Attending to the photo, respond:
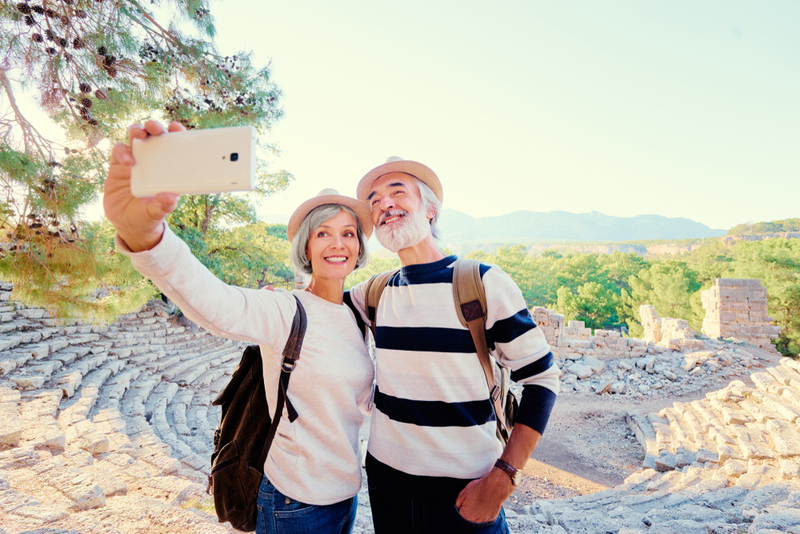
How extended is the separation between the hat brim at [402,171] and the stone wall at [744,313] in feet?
50.8

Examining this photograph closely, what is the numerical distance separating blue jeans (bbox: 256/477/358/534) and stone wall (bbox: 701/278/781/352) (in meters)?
16.2

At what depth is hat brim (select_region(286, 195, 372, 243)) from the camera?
1805mm

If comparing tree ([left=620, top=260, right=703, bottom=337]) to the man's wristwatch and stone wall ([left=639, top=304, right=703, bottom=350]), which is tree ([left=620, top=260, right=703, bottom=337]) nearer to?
stone wall ([left=639, top=304, right=703, bottom=350])

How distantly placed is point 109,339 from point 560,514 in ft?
33.0

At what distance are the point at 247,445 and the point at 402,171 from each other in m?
1.45

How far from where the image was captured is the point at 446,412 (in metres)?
1.50

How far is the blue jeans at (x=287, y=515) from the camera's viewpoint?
136 cm

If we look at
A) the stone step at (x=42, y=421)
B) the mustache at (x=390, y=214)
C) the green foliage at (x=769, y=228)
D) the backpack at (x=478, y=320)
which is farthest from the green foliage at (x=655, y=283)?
the green foliage at (x=769, y=228)

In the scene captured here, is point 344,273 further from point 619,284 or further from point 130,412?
point 619,284

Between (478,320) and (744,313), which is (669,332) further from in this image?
(478,320)

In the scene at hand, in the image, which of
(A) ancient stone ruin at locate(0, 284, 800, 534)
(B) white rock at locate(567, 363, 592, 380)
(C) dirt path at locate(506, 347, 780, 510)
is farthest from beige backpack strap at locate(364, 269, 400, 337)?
(B) white rock at locate(567, 363, 592, 380)

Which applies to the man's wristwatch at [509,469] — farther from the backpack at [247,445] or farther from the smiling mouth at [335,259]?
the smiling mouth at [335,259]

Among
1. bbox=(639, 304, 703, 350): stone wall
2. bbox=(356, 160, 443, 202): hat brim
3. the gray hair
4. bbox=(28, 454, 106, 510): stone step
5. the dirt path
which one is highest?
bbox=(356, 160, 443, 202): hat brim

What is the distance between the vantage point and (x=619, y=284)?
39000mm
